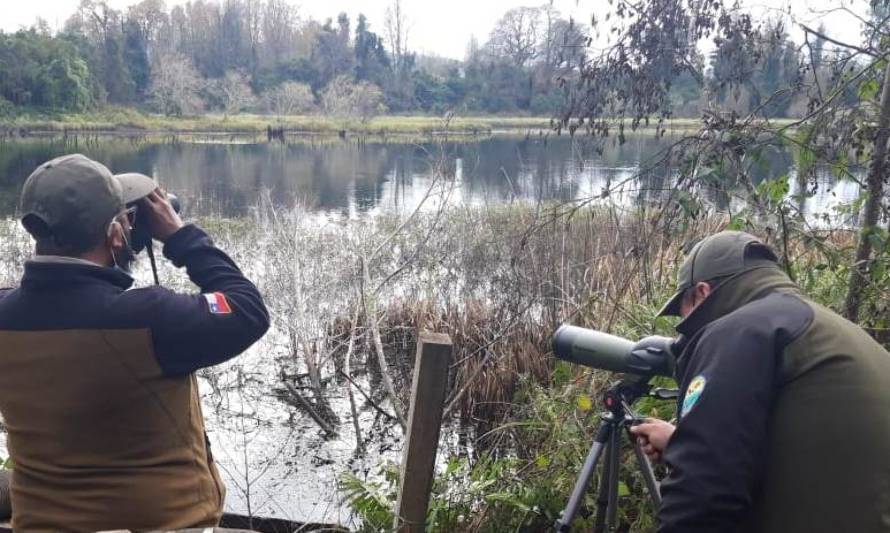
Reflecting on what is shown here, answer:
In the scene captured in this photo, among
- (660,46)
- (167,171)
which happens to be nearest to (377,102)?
(167,171)

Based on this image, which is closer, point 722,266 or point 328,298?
point 722,266

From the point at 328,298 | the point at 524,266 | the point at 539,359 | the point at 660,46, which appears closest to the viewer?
the point at 660,46

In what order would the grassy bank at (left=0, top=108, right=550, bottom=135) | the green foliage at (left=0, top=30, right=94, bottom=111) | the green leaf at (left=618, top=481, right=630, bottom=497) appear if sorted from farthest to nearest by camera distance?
the green foliage at (left=0, top=30, right=94, bottom=111), the grassy bank at (left=0, top=108, right=550, bottom=135), the green leaf at (left=618, top=481, right=630, bottom=497)

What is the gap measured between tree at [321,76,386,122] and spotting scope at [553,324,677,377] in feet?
153

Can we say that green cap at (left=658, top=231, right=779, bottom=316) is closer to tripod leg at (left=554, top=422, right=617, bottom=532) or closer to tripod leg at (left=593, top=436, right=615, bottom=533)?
tripod leg at (left=554, top=422, right=617, bottom=532)

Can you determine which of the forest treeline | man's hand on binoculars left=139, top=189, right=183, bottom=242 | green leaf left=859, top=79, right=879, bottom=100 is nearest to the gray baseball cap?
man's hand on binoculars left=139, top=189, right=183, bottom=242

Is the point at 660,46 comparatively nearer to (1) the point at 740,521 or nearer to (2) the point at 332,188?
(1) the point at 740,521

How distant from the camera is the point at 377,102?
5184cm

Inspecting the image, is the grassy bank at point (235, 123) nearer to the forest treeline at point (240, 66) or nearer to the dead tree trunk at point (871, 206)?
the forest treeline at point (240, 66)

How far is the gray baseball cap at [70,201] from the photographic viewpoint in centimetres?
165

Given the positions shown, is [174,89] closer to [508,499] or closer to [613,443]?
[508,499]

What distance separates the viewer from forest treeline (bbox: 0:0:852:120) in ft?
133

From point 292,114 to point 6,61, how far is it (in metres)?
17.2

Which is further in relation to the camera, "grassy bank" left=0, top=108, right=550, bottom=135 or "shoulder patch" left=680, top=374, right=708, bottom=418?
"grassy bank" left=0, top=108, right=550, bottom=135
